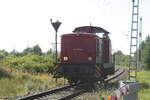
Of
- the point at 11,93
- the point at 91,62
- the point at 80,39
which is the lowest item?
the point at 11,93

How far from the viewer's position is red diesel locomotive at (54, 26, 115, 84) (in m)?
19.2

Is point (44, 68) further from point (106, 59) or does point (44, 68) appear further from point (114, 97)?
point (114, 97)

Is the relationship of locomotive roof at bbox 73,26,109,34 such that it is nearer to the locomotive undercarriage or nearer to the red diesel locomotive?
the red diesel locomotive

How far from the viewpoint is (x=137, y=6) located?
21062 millimetres

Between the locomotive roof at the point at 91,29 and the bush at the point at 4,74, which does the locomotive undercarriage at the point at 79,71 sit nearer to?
the locomotive roof at the point at 91,29

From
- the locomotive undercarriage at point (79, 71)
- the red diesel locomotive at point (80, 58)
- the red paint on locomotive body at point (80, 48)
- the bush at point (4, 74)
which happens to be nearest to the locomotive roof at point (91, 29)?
the red diesel locomotive at point (80, 58)

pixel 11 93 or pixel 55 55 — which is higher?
pixel 55 55

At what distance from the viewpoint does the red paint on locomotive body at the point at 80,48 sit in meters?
19.7

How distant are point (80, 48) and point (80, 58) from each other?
0.56 metres

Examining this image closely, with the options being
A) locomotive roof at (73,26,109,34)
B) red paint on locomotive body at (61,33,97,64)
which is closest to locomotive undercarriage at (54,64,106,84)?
red paint on locomotive body at (61,33,97,64)

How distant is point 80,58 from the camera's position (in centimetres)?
1980

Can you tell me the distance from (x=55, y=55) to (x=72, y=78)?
1732mm

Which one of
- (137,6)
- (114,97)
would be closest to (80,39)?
(137,6)

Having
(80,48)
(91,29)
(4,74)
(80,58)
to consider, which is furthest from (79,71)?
(4,74)
